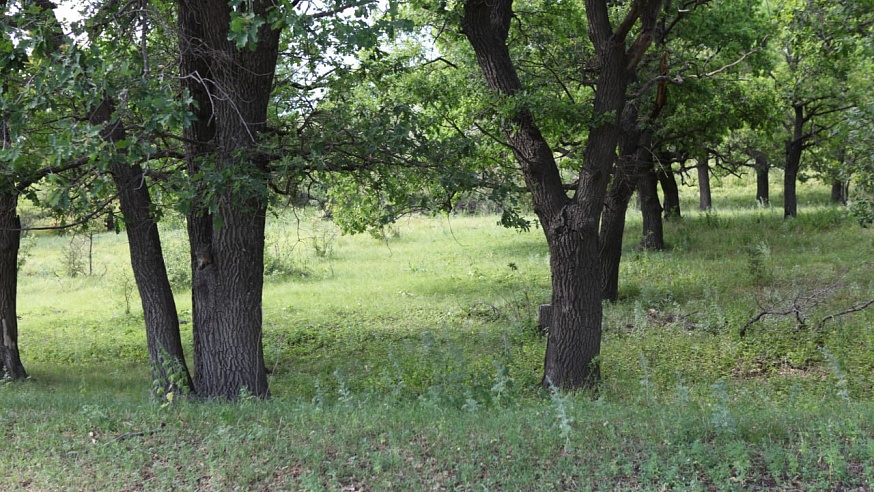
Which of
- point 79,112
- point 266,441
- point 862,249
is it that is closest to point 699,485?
point 266,441

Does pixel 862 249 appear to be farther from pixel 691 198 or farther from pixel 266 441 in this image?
pixel 691 198

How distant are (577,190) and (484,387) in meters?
2.62

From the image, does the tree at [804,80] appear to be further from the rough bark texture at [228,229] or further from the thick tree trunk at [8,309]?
the thick tree trunk at [8,309]

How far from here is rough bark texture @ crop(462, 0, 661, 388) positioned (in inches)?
336

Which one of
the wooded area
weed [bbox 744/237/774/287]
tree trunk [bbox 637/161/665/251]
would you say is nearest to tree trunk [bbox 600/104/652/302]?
weed [bbox 744/237/774/287]

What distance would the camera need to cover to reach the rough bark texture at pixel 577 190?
8.52 m

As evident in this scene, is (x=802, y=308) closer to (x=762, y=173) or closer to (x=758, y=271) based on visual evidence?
(x=758, y=271)

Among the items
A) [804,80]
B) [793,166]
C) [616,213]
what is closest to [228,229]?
[616,213]

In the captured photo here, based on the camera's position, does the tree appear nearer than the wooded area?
No

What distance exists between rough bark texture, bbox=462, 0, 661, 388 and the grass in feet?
2.07

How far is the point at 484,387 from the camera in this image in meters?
7.65

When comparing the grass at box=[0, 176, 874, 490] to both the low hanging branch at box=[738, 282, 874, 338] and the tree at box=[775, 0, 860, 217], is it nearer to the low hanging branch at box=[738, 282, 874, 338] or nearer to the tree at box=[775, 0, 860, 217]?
the low hanging branch at box=[738, 282, 874, 338]

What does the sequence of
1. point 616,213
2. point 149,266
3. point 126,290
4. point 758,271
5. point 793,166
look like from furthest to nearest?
point 793,166
point 126,290
point 758,271
point 616,213
point 149,266

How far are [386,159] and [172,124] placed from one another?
2676 millimetres
